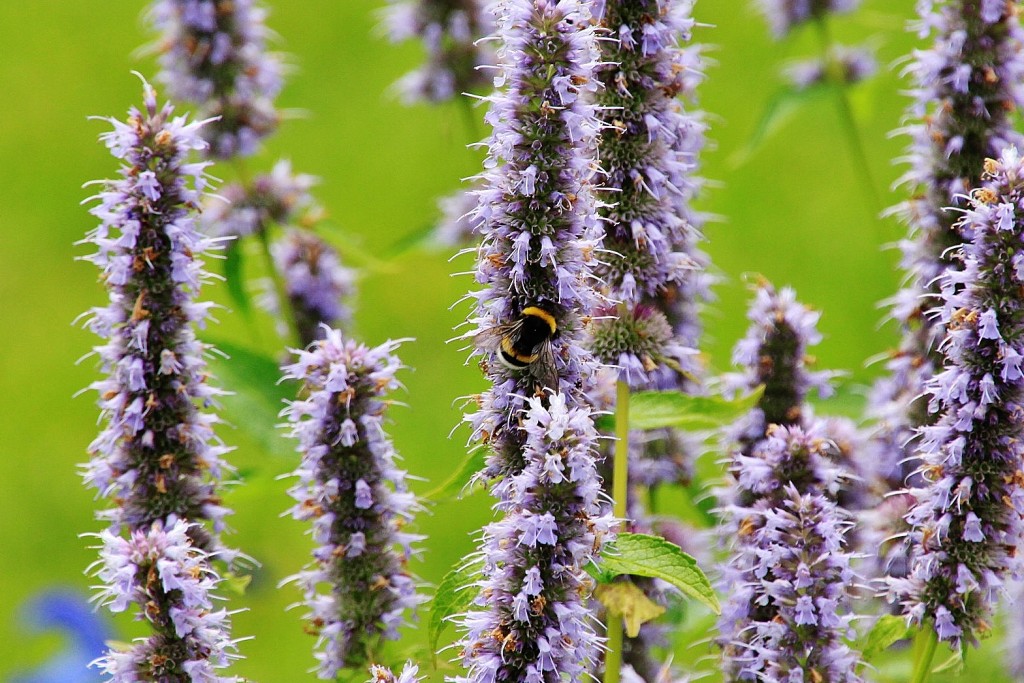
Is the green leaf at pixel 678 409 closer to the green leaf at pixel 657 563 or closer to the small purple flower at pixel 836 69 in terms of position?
the green leaf at pixel 657 563

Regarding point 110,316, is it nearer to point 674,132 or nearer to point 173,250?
point 173,250

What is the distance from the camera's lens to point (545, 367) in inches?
93.7

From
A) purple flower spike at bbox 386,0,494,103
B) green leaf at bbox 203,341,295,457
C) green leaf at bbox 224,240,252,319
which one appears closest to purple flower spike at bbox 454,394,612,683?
green leaf at bbox 203,341,295,457

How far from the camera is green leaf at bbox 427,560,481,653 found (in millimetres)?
2482

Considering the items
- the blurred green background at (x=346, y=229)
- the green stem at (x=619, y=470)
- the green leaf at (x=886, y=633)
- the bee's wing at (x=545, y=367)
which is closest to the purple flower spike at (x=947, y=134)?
the green leaf at (x=886, y=633)

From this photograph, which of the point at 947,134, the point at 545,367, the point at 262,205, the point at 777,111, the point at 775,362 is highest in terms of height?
the point at 777,111

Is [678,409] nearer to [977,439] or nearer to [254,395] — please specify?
[977,439]

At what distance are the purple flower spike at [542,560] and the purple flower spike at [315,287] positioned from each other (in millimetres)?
2064

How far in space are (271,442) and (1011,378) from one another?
1.95 metres

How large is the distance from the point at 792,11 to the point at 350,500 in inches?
121

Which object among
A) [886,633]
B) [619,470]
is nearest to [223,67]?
[619,470]

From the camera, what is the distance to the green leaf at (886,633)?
2.75 metres

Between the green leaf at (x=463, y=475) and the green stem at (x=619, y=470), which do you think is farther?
the green stem at (x=619, y=470)

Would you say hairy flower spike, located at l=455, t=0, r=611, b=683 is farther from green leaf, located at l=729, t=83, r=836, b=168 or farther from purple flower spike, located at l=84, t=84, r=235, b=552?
green leaf, located at l=729, t=83, r=836, b=168
